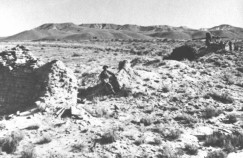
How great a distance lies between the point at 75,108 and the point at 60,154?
2.96 metres

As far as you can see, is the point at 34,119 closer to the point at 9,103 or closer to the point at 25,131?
the point at 25,131

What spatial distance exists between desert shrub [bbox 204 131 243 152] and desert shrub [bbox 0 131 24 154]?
20.3 ft

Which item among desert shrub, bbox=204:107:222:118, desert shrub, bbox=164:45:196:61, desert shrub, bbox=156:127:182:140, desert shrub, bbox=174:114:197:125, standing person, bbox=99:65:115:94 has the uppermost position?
desert shrub, bbox=164:45:196:61

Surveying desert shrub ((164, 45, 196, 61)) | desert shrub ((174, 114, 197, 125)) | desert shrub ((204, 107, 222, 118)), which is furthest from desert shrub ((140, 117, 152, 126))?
desert shrub ((164, 45, 196, 61))

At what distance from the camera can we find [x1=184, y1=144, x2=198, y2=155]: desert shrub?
8.30m

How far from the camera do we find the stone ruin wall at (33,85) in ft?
36.5

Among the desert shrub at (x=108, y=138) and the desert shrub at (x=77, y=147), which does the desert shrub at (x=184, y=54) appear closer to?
the desert shrub at (x=108, y=138)

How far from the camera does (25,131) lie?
9.34 metres

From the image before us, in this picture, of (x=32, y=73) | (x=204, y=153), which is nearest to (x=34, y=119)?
(x=32, y=73)

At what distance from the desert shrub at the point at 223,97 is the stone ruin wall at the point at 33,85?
281 inches

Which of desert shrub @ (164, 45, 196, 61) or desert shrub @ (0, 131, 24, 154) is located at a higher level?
desert shrub @ (164, 45, 196, 61)

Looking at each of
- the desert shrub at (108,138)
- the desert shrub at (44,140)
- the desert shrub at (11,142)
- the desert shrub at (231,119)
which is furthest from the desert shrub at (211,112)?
the desert shrub at (11,142)

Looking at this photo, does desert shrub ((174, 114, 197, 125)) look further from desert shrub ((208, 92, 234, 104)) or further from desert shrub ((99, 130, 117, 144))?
desert shrub ((99, 130, 117, 144))

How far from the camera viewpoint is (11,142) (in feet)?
27.2
